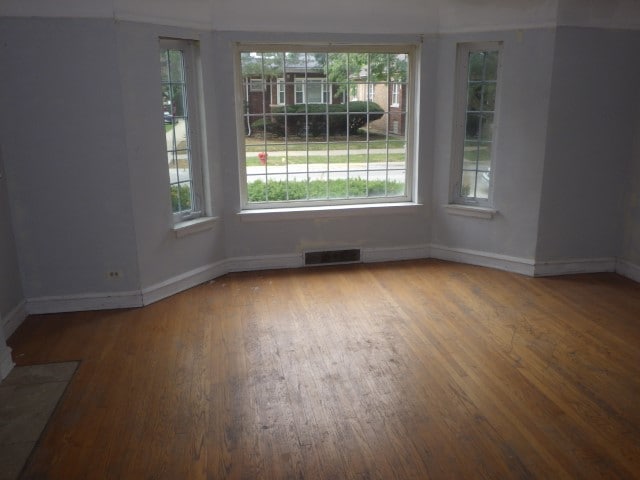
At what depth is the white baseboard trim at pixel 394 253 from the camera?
212 inches

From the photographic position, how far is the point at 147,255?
428 centimetres

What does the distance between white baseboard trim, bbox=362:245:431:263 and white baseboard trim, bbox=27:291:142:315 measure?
2255 millimetres

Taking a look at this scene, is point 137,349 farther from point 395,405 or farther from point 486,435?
point 486,435

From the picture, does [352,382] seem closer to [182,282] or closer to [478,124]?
[182,282]

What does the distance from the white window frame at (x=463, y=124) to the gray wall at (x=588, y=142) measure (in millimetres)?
490

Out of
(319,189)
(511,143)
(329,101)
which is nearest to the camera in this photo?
(511,143)

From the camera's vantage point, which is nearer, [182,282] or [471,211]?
[182,282]

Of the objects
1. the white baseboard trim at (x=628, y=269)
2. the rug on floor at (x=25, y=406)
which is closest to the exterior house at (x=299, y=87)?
the white baseboard trim at (x=628, y=269)

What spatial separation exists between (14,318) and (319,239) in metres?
2.68

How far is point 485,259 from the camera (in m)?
5.17

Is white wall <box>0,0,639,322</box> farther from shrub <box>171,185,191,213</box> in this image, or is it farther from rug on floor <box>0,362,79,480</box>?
rug on floor <box>0,362,79,480</box>

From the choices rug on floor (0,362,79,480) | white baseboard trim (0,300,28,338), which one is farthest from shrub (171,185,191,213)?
rug on floor (0,362,79,480)

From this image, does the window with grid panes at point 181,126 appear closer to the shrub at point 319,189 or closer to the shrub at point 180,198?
the shrub at point 180,198

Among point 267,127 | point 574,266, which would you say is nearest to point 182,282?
point 267,127
